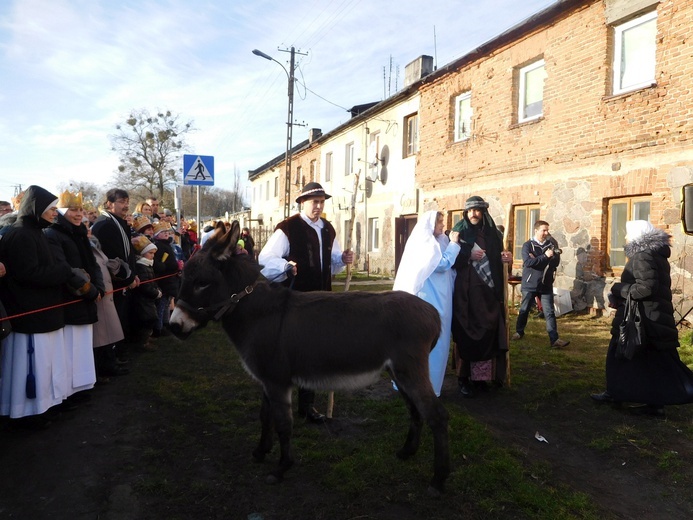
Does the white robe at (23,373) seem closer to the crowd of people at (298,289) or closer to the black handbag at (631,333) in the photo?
the crowd of people at (298,289)

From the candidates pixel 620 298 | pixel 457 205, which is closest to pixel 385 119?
pixel 457 205

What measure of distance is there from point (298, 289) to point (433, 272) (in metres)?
1.52

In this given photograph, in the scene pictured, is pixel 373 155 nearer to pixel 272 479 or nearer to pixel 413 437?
pixel 413 437

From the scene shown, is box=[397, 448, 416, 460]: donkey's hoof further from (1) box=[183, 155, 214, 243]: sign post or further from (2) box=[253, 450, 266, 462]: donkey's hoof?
(1) box=[183, 155, 214, 243]: sign post

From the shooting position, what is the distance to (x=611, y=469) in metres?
3.99

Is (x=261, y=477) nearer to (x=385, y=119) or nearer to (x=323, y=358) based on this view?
(x=323, y=358)

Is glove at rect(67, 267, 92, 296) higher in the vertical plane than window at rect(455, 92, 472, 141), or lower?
lower

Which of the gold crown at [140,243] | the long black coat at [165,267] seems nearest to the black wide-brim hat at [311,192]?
the gold crown at [140,243]

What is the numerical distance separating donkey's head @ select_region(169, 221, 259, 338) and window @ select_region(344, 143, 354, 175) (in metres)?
19.0

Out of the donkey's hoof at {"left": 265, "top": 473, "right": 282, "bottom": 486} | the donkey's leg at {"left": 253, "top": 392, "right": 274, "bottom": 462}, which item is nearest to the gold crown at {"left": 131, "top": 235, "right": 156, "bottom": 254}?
the donkey's leg at {"left": 253, "top": 392, "right": 274, "bottom": 462}

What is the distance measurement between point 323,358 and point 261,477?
41.6 inches

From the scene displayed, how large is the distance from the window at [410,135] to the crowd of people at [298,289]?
11.9m

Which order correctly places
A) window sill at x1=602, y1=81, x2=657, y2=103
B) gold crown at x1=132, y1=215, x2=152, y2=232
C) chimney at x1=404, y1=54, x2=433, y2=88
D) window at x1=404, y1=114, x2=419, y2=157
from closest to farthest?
gold crown at x1=132, y1=215, x2=152, y2=232 < window sill at x1=602, y1=81, x2=657, y2=103 < window at x1=404, y1=114, x2=419, y2=157 < chimney at x1=404, y1=54, x2=433, y2=88

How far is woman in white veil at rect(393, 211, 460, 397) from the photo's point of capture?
499cm
